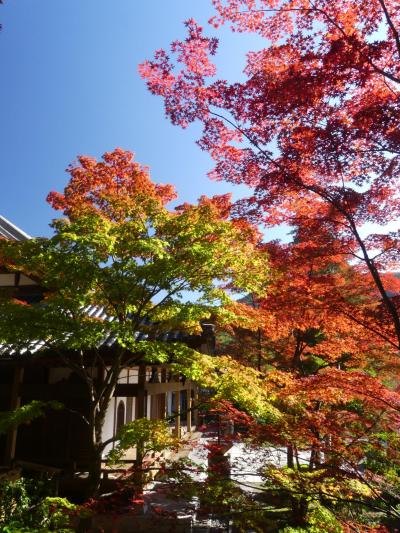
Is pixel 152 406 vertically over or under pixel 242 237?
under

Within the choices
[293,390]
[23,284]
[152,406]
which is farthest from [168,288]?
[152,406]

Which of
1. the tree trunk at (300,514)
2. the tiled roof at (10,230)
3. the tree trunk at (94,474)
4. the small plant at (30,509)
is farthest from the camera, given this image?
the tiled roof at (10,230)

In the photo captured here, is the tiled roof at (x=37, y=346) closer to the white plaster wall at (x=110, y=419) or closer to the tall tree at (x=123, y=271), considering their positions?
the tall tree at (x=123, y=271)

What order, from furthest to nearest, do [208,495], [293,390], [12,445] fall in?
[12,445], [293,390], [208,495]

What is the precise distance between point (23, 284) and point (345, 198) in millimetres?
9293

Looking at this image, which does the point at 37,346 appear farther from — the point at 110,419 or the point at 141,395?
the point at 110,419

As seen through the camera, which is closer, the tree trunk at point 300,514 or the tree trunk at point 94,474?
the tree trunk at point 94,474

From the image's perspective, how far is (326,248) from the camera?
7098mm

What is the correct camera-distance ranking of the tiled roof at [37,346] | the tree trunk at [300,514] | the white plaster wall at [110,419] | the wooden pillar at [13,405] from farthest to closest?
the white plaster wall at [110,419]
the wooden pillar at [13,405]
the tiled roof at [37,346]
the tree trunk at [300,514]

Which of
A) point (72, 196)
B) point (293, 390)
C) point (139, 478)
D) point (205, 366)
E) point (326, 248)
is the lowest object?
point (139, 478)

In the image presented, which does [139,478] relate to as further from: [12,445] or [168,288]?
[12,445]

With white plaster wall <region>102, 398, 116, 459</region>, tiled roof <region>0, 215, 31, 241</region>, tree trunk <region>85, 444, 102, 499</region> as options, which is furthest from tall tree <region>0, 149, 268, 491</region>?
tiled roof <region>0, 215, 31, 241</region>

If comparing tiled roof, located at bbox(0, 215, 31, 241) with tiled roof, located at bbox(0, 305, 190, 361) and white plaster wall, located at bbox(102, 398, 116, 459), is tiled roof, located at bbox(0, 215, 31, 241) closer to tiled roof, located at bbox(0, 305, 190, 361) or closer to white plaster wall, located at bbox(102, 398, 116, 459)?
tiled roof, located at bbox(0, 305, 190, 361)

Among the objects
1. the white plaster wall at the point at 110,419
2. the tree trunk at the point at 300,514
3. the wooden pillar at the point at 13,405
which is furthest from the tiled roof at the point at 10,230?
the tree trunk at the point at 300,514
